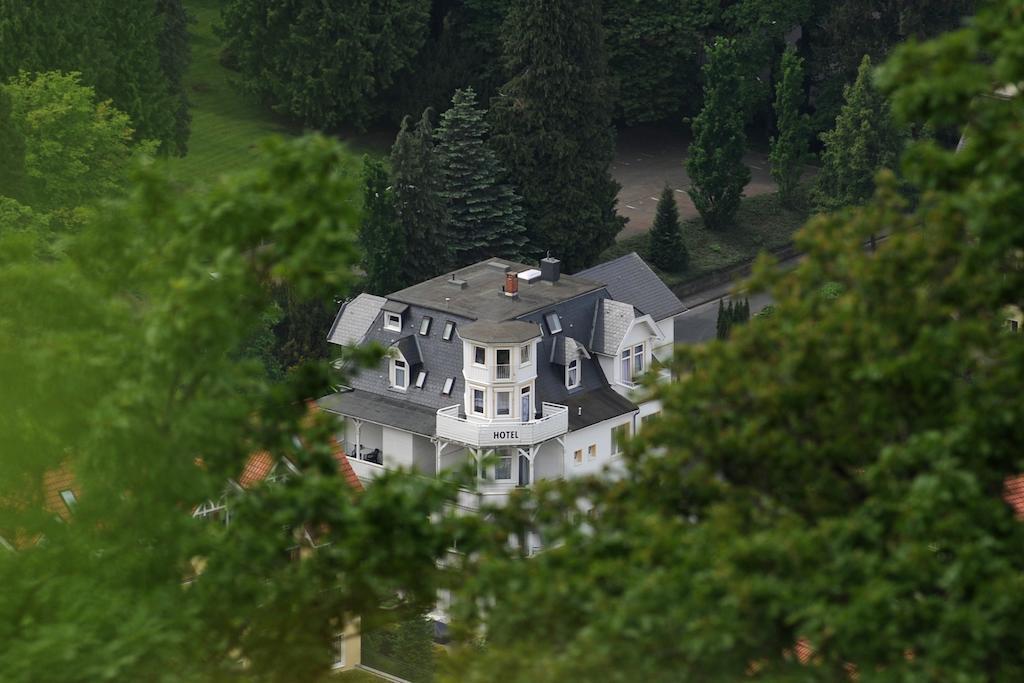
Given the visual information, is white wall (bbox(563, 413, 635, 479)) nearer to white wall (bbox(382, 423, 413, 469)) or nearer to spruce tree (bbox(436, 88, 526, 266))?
white wall (bbox(382, 423, 413, 469))

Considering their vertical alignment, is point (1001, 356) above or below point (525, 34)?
above

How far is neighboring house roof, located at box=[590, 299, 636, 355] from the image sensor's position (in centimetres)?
7162

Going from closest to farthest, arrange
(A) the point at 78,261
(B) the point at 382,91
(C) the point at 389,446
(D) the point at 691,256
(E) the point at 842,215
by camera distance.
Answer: (E) the point at 842,215 < (A) the point at 78,261 < (C) the point at 389,446 < (D) the point at 691,256 < (B) the point at 382,91

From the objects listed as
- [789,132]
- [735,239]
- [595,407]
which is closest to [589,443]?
[595,407]

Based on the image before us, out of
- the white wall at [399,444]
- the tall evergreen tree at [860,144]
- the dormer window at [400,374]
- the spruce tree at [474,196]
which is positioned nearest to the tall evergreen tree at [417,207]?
the spruce tree at [474,196]

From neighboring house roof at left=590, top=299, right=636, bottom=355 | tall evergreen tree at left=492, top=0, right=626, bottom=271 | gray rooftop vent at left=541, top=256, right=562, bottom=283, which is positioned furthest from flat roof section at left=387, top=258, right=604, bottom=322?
tall evergreen tree at left=492, top=0, right=626, bottom=271

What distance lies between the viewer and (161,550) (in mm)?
24250

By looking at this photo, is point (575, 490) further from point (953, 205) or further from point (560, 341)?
point (560, 341)

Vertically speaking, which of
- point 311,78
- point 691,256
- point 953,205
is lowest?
point 691,256

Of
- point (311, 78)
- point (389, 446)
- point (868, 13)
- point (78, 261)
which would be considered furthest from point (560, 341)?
point (78, 261)

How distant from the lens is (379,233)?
264 ft

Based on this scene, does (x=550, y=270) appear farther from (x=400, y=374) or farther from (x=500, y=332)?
(x=500, y=332)

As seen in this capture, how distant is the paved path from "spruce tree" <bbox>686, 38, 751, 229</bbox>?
114 inches

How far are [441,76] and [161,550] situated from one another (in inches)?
3011
